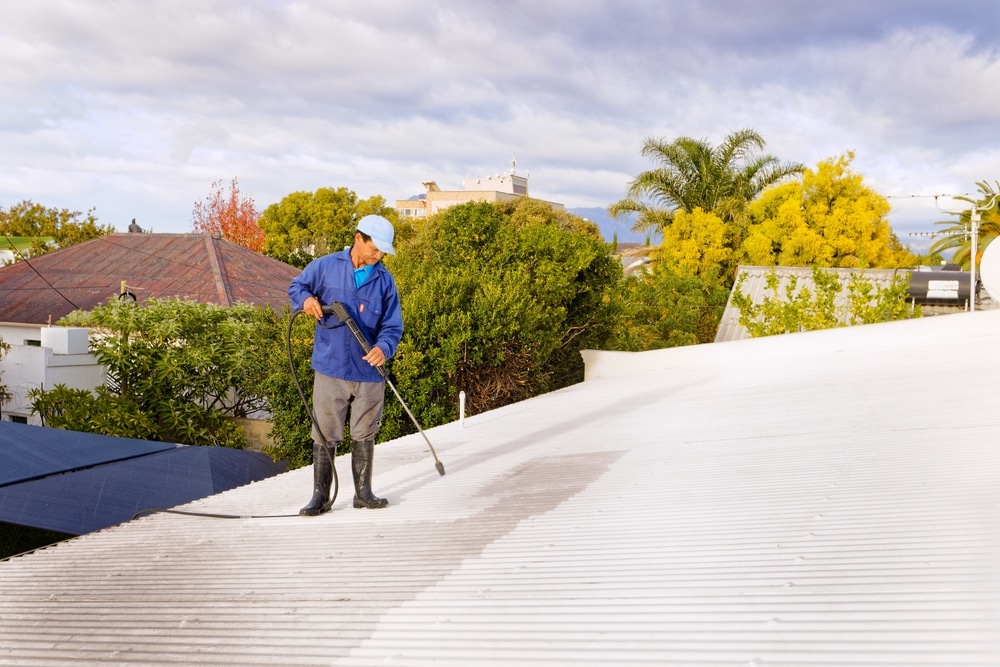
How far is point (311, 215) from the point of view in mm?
58406

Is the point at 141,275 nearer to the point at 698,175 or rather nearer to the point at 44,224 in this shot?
the point at 698,175

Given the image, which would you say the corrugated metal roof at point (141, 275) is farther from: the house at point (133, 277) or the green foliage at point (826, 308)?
the green foliage at point (826, 308)

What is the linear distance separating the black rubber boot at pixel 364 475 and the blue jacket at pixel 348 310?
405mm

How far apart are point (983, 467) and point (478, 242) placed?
10881 mm

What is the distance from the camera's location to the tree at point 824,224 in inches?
1149

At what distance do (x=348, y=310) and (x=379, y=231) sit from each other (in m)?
0.45

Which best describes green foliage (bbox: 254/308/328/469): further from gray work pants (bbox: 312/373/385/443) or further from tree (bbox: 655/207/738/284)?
tree (bbox: 655/207/738/284)

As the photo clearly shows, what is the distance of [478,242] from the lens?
1432cm

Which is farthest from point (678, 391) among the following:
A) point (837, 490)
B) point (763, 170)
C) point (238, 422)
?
point (763, 170)

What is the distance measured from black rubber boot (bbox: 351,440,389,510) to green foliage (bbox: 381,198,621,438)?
6.13 m

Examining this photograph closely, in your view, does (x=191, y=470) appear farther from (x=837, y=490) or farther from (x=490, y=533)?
(x=837, y=490)

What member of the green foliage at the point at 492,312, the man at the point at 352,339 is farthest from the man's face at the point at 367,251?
the green foliage at the point at 492,312

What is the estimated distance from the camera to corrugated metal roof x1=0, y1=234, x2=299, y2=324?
21359 mm

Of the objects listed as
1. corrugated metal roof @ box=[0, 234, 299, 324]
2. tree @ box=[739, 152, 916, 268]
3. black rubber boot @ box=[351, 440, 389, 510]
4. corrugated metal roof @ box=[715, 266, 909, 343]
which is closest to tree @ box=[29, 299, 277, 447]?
corrugated metal roof @ box=[0, 234, 299, 324]
